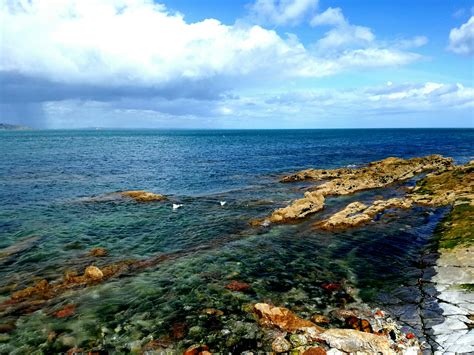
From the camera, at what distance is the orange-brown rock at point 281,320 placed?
1400 cm

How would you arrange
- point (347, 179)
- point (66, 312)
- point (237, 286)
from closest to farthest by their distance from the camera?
point (66, 312)
point (237, 286)
point (347, 179)

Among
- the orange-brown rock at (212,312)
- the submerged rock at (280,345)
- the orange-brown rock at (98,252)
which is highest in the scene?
the submerged rock at (280,345)

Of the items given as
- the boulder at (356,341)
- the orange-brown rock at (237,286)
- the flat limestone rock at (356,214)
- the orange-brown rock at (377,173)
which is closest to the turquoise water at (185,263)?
the orange-brown rock at (237,286)

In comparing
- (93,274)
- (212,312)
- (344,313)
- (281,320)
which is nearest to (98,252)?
(93,274)

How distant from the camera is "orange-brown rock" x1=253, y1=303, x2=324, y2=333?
1400 centimetres

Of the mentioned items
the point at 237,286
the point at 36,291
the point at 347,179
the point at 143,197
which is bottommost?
the point at 36,291

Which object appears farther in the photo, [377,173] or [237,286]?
[377,173]

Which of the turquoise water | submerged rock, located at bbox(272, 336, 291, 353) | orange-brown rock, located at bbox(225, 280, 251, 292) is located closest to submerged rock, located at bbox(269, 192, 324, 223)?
the turquoise water

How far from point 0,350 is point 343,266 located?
714 inches

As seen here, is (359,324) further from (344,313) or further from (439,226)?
(439,226)

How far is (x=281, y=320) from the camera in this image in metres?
14.4

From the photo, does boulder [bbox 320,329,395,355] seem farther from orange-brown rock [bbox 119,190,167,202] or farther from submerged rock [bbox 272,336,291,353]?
orange-brown rock [bbox 119,190,167,202]

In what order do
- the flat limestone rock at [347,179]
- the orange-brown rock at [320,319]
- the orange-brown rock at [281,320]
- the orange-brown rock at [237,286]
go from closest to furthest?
the orange-brown rock at [281,320], the orange-brown rock at [320,319], the orange-brown rock at [237,286], the flat limestone rock at [347,179]

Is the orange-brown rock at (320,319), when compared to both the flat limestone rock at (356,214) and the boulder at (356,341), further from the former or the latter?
the flat limestone rock at (356,214)
